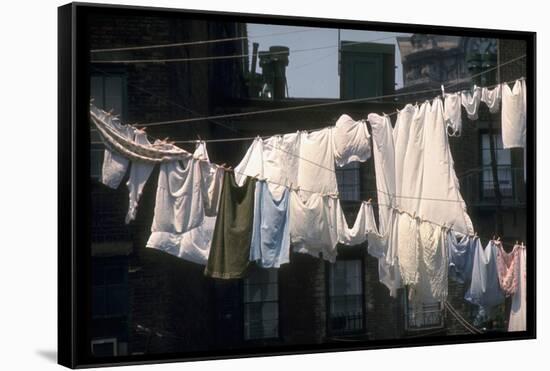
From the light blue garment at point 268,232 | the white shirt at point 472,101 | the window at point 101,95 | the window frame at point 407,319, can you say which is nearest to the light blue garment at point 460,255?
the window frame at point 407,319

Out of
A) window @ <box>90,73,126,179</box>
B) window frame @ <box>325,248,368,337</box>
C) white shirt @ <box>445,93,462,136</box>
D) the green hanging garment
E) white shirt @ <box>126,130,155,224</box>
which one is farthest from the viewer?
white shirt @ <box>445,93,462,136</box>

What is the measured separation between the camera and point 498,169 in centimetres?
950

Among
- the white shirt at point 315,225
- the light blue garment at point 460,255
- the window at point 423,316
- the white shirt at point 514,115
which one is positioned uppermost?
the white shirt at point 514,115

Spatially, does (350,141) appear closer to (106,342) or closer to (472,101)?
(472,101)

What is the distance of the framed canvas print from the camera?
8133 mm

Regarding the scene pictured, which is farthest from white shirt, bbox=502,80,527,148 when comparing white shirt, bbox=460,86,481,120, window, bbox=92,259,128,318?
window, bbox=92,259,128,318

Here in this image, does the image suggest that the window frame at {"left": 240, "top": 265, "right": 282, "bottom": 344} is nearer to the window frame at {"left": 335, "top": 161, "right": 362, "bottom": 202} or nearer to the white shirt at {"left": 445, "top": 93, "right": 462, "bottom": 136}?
the window frame at {"left": 335, "top": 161, "right": 362, "bottom": 202}

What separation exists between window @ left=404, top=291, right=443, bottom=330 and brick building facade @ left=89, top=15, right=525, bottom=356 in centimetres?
10

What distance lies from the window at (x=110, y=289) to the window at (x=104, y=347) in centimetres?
16

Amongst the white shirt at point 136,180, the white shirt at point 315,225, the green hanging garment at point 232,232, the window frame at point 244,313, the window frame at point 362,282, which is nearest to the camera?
the white shirt at point 136,180

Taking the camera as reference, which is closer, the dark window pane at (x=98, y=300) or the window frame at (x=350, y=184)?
the dark window pane at (x=98, y=300)

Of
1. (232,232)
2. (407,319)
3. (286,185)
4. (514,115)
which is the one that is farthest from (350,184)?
(514,115)

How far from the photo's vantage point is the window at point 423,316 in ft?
30.1

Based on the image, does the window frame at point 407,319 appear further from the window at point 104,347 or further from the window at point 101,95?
the window at point 101,95
